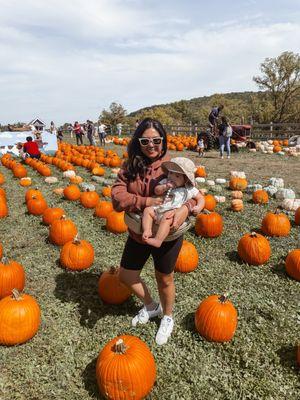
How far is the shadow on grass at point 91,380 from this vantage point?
2924 mm

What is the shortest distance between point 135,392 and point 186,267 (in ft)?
7.37

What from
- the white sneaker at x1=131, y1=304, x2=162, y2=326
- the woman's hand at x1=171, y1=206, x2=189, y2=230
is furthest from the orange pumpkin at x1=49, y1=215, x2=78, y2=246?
the woman's hand at x1=171, y1=206, x2=189, y2=230

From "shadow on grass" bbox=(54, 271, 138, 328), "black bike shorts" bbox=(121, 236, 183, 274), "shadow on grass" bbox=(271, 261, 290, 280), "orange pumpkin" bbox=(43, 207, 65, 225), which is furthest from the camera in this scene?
"orange pumpkin" bbox=(43, 207, 65, 225)

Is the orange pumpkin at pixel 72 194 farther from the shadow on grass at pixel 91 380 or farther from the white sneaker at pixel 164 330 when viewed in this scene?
the shadow on grass at pixel 91 380

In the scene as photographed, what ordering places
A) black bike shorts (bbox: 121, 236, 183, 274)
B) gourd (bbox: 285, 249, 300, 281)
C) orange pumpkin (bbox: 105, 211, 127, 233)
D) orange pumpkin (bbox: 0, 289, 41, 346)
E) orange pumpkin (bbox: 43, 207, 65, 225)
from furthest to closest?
orange pumpkin (bbox: 43, 207, 65, 225)
orange pumpkin (bbox: 105, 211, 127, 233)
gourd (bbox: 285, 249, 300, 281)
orange pumpkin (bbox: 0, 289, 41, 346)
black bike shorts (bbox: 121, 236, 183, 274)

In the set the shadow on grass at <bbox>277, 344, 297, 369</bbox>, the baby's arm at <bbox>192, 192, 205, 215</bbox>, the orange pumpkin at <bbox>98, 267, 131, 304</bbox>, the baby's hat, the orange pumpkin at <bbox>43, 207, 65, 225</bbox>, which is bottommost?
the shadow on grass at <bbox>277, 344, 297, 369</bbox>

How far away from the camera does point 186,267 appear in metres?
4.84

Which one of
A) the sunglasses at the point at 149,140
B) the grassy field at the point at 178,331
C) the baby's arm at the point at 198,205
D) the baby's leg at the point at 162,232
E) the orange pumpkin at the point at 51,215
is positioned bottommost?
the grassy field at the point at 178,331

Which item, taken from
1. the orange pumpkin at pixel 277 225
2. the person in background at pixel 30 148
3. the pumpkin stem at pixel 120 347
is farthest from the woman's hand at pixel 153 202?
the person in background at pixel 30 148

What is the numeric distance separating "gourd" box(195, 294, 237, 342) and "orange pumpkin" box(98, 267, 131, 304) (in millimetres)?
960

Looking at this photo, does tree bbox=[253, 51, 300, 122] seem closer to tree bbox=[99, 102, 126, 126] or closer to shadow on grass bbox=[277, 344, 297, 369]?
tree bbox=[99, 102, 126, 126]

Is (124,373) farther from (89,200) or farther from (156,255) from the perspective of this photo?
(89,200)

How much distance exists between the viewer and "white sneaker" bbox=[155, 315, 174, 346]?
3458mm

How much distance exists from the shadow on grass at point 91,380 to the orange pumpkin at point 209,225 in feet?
10.9
